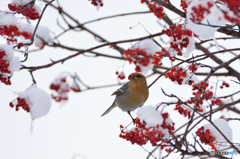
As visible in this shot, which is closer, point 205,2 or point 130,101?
point 205,2

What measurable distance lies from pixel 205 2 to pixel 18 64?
4.90 ft

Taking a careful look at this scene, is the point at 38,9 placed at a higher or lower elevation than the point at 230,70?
higher

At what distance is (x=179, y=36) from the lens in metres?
1.98

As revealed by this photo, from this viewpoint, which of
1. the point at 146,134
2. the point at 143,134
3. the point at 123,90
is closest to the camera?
the point at 146,134

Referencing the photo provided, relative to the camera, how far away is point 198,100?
4.93 ft

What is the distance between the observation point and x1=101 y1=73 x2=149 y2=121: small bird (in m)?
3.25

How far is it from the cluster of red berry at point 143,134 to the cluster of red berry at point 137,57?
76 cm

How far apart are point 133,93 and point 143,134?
170 centimetres

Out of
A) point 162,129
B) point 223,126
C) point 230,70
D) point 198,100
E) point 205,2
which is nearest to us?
point 205,2

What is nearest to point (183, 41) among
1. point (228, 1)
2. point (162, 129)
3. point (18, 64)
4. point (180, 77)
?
point (180, 77)

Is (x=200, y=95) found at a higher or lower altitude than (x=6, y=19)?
lower

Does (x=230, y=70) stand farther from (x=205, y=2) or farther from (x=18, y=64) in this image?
(x=18, y=64)

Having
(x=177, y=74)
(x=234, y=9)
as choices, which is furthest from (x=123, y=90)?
(x=234, y=9)

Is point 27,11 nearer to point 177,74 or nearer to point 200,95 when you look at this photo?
point 177,74
